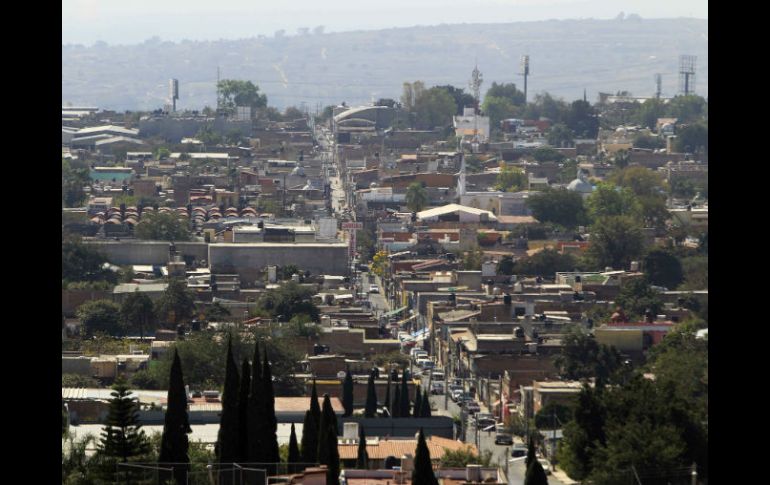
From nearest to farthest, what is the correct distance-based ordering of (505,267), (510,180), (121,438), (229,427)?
(121,438)
(229,427)
(505,267)
(510,180)

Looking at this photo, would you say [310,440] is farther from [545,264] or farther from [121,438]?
[545,264]

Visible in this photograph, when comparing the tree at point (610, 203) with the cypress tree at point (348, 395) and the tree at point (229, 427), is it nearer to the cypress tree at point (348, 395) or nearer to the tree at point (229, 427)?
the cypress tree at point (348, 395)

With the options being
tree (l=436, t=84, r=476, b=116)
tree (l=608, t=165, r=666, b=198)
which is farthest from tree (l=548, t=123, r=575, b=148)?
tree (l=608, t=165, r=666, b=198)

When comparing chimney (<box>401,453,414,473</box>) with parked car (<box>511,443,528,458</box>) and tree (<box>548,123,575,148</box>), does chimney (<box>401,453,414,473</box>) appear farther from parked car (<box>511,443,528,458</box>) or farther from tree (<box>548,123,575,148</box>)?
tree (<box>548,123,575,148</box>)

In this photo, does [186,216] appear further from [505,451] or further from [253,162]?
[505,451]

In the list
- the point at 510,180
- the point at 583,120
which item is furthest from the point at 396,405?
the point at 583,120

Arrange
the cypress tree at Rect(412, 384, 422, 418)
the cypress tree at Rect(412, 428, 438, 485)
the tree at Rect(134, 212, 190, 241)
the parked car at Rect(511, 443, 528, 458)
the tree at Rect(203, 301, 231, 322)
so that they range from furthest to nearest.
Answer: the tree at Rect(134, 212, 190, 241) → the tree at Rect(203, 301, 231, 322) → the cypress tree at Rect(412, 384, 422, 418) → the parked car at Rect(511, 443, 528, 458) → the cypress tree at Rect(412, 428, 438, 485)
